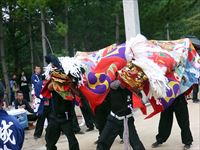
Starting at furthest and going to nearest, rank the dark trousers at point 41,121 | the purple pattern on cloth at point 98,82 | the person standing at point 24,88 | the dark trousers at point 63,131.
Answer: the person standing at point 24,88
the dark trousers at point 41,121
the dark trousers at point 63,131
the purple pattern on cloth at point 98,82

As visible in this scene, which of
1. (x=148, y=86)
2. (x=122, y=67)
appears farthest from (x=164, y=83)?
(x=122, y=67)

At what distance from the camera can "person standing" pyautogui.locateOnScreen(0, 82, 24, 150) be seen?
3217 millimetres

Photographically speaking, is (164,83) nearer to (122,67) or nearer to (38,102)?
(122,67)

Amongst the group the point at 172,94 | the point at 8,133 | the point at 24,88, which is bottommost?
the point at 24,88

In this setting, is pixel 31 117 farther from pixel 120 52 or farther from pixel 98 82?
pixel 120 52

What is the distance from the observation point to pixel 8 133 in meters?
3.22

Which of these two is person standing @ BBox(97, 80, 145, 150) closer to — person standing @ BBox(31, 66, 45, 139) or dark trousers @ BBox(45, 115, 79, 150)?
dark trousers @ BBox(45, 115, 79, 150)

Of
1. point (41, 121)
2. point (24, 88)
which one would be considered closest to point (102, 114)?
point (41, 121)

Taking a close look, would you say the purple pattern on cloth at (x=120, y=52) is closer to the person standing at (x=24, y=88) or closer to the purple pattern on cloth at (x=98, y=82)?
the purple pattern on cloth at (x=98, y=82)

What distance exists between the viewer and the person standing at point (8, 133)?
10.6 feet

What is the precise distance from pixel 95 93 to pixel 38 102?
353 centimetres

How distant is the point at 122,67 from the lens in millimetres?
5902

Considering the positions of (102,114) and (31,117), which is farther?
(31,117)

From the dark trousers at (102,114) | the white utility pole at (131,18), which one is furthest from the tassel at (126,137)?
the white utility pole at (131,18)
